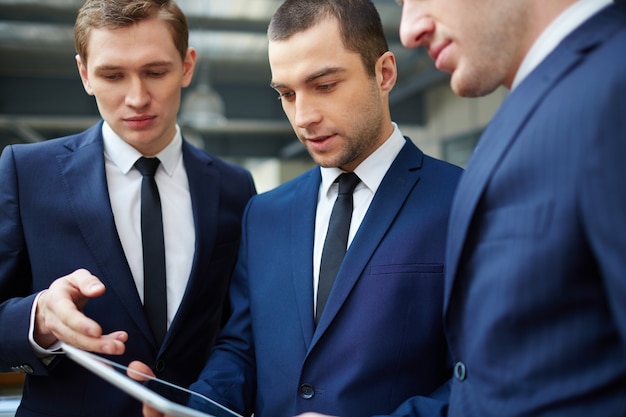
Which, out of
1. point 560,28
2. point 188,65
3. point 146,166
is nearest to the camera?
point 560,28

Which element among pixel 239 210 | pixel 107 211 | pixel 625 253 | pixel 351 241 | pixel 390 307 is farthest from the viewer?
pixel 239 210

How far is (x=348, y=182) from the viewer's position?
1.52 m

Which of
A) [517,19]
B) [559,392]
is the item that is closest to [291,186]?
[517,19]

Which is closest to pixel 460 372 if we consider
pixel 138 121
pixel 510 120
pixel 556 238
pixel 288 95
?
pixel 556 238

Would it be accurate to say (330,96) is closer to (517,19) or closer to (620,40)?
(517,19)

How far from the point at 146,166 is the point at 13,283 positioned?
467 millimetres

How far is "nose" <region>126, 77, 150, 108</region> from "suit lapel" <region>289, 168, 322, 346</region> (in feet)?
1.57

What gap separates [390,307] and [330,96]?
534mm

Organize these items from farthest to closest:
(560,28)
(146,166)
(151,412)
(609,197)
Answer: (146,166)
(151,412)
(560,28)
(609,197)

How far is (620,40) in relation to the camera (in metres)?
0.83

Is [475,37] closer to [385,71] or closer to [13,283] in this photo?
[385,71]

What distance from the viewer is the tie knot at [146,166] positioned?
5.55 feet

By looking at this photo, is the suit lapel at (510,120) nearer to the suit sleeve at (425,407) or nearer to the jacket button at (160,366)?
the suit sleeve at (425,407)

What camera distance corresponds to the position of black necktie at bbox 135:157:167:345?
1.58m
